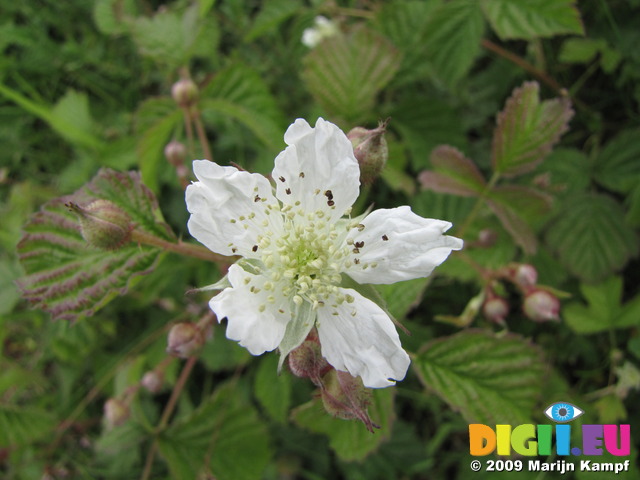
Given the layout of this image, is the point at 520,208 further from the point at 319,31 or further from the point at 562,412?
the point at 319,31

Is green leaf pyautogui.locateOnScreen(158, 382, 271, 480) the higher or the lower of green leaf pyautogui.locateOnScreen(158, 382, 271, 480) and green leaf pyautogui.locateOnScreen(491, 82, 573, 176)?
the lower

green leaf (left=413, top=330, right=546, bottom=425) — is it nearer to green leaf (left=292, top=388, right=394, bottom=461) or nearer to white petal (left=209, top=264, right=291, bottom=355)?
green leaf (left=292, top=388, right=394, bottom=461)

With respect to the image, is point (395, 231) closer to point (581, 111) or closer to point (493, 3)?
point (493, 3)

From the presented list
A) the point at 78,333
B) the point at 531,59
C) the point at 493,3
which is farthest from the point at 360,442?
the point at 531,59

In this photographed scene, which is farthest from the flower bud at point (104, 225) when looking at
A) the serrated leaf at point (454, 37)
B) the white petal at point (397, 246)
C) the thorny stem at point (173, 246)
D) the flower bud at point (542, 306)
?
the serrated leaf at point (454, 37)

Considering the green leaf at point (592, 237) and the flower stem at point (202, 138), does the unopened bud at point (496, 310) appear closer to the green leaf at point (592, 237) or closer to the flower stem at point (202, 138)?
the green leaf at point (592, 237)

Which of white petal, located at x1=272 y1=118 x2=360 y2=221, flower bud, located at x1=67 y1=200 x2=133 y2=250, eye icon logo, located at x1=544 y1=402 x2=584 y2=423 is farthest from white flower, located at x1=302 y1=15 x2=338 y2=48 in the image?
eye icon logo, located at x1=544 y1=402 x2=584 y2=423
